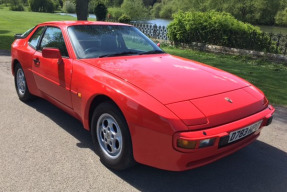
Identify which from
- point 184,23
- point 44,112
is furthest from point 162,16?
point 44,112

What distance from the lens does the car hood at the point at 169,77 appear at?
104 inches

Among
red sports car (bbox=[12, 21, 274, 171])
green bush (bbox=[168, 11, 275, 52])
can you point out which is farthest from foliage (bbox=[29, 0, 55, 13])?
red sports car (bbox=[12, 21, 274, 171])

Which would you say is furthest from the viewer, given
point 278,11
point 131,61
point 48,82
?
point 278,11

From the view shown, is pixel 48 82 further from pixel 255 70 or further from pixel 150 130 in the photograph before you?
pixel 255 70

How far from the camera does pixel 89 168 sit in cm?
297

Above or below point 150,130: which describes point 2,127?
below

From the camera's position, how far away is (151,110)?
2354 millimetres

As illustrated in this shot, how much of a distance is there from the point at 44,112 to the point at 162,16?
190 feet

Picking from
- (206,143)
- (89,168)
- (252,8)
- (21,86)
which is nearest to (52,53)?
(89,168)

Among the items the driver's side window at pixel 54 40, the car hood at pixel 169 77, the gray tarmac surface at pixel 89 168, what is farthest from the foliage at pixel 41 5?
the car hood at pixel 169 77

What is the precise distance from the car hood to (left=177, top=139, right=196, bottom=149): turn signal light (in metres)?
0.41

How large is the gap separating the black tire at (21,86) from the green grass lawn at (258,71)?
4.85 metres

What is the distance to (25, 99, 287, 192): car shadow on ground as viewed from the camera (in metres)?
2.73

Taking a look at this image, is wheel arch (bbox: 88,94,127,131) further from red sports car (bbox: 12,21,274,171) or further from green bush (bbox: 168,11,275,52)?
green bush (bbox: 168,11,275,52)
